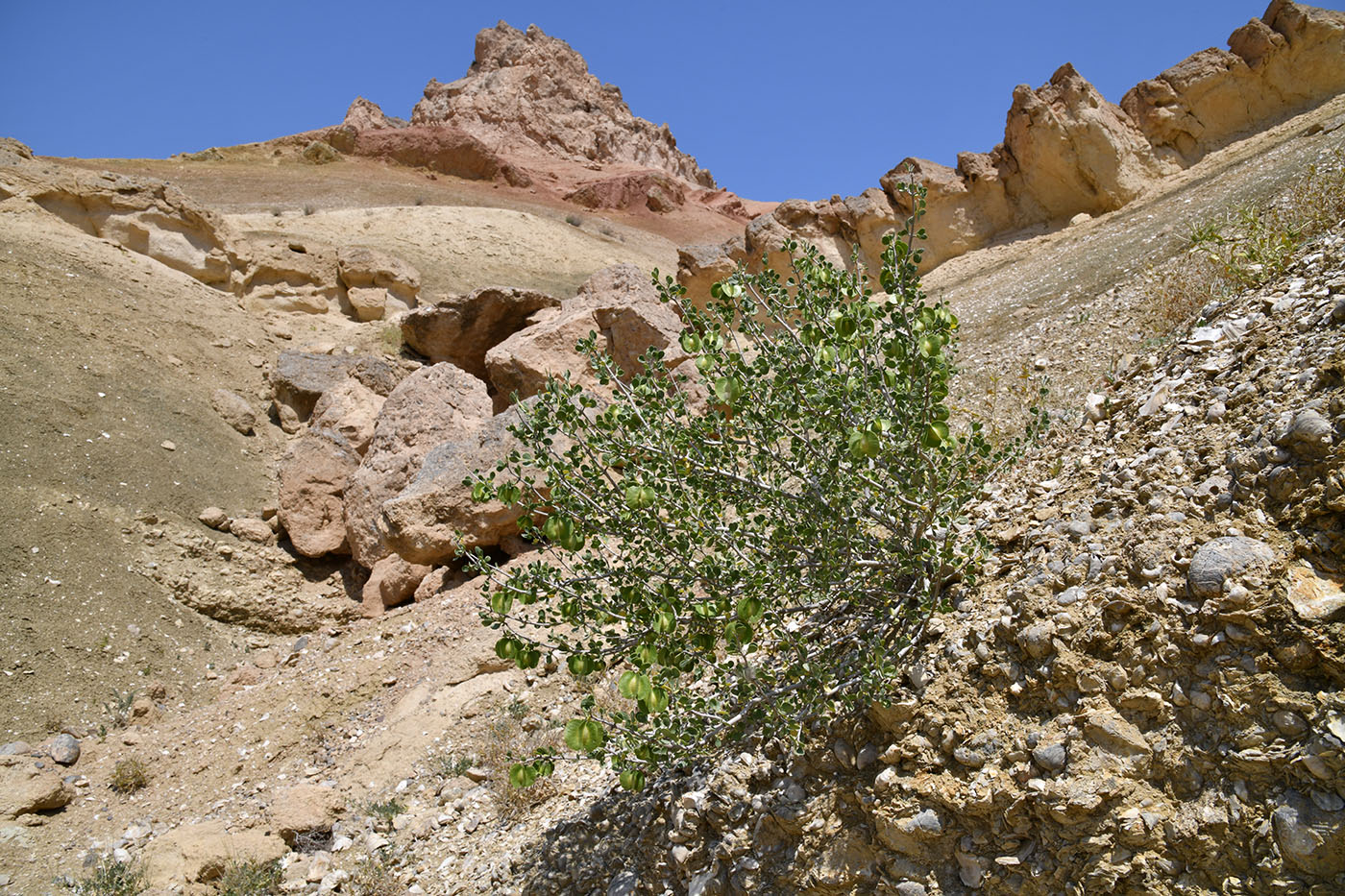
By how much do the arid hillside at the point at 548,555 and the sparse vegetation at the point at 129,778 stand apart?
0.25 feet

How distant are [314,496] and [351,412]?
132 cm

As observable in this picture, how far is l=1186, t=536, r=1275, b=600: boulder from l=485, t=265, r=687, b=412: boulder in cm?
641

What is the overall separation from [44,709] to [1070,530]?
733 cm

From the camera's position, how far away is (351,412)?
9422 mm

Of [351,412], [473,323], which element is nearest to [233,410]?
[351,412]

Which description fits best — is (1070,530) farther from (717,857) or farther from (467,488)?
(467,488)

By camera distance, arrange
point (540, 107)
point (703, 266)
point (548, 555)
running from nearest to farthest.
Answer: point (548, 555) < point (703, 266) < point (540, 107)

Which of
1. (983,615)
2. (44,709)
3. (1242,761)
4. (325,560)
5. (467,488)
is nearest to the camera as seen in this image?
(1242,761)

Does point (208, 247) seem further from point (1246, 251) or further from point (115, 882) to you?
point (1246, 251)

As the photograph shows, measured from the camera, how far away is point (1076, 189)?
13305mm

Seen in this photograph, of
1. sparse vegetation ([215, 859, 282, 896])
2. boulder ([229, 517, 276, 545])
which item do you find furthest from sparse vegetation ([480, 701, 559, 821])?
boulder ([229, 517, 276, 545])

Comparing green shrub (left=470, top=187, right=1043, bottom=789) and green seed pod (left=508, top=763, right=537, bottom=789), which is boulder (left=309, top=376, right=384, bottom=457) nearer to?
green shrub (left=470, top=187, right=1043, bottom=789)

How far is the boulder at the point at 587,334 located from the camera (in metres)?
8.74

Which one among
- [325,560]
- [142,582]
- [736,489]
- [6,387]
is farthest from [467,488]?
[6,387]
